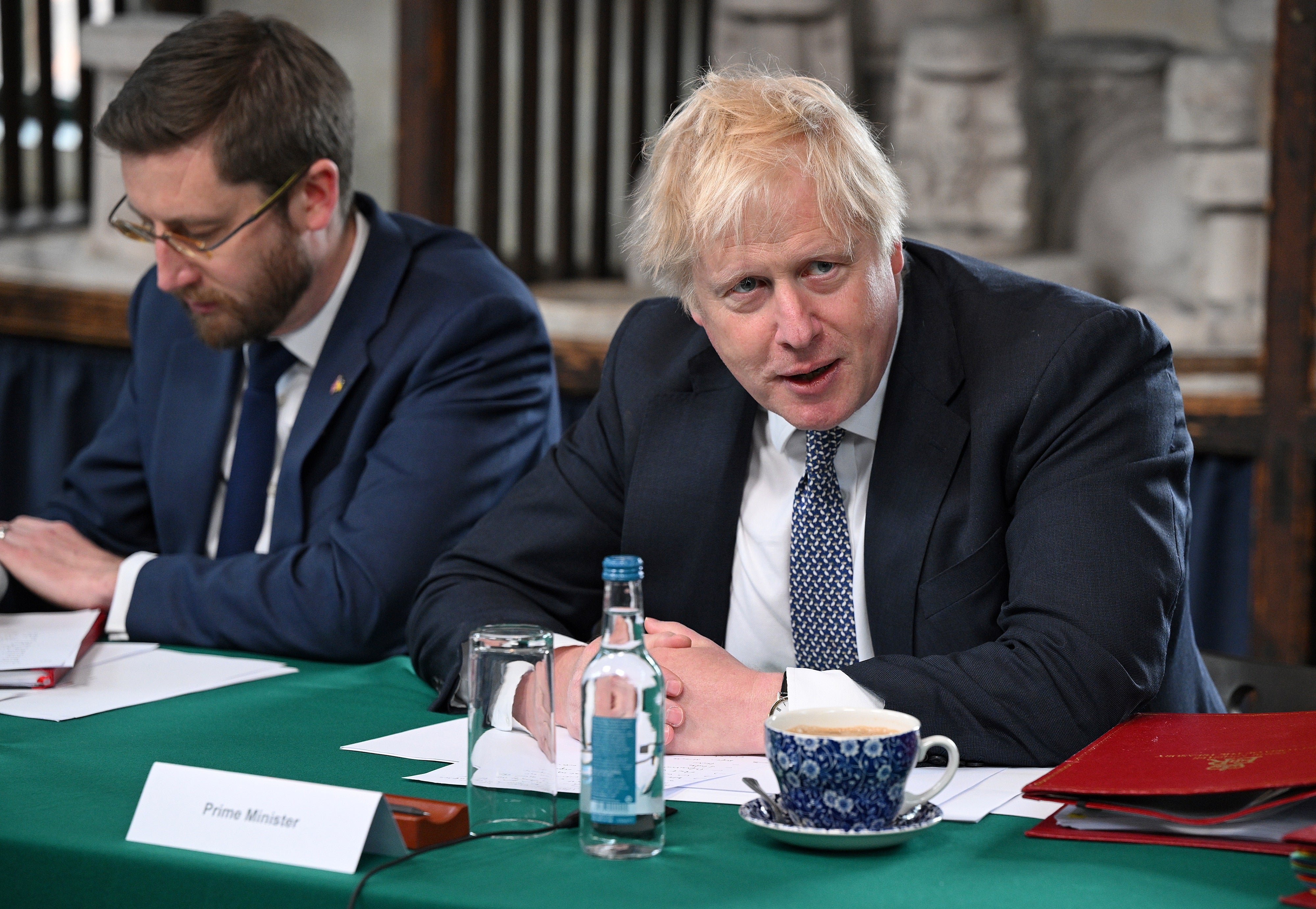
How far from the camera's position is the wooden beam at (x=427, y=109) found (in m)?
3.34

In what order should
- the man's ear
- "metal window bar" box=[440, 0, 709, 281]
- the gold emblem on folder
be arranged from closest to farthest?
the gold emblem on folder
the man's ear
"metal window bar" box=[440, 0, 709, 281]

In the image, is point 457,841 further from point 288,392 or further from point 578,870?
point 288,392

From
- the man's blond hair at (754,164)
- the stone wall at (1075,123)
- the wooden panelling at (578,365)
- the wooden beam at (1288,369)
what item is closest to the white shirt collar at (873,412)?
the man's blond hair at (754,164)

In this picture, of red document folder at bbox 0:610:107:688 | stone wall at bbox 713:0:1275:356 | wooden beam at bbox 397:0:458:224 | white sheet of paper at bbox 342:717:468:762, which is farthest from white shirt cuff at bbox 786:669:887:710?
stone wall at bbox 713:0:1275:356

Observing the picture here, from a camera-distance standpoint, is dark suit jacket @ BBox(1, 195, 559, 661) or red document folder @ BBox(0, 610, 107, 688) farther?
dark suit jacket @ BBox(1, 195, 559, 661)

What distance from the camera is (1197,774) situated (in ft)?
3.61

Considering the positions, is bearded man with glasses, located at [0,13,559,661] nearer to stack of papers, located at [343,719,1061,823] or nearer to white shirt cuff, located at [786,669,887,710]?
stack of papers, located at [343,719,1061,823]

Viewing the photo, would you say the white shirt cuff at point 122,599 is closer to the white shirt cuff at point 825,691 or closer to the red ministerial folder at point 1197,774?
the white shirt cuff at point 825,691

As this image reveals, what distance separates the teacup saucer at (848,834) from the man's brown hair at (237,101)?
1.37 m

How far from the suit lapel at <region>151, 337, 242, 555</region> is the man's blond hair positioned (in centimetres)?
94

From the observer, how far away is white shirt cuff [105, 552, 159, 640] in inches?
77.0

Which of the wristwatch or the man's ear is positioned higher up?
the man's ear

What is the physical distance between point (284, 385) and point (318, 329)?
104mm

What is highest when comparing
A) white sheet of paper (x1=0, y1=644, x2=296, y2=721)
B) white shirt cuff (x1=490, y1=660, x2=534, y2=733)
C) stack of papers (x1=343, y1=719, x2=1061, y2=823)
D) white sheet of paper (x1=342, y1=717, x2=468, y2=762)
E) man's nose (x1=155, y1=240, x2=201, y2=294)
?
man's nose (x1=155, y1=240, x2=201, y2=294)
